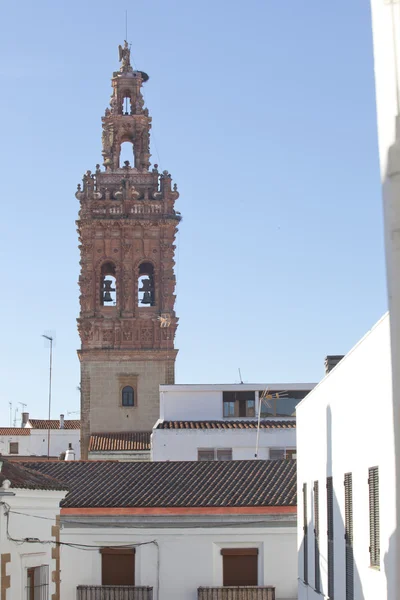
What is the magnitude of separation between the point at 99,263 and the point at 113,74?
950cm

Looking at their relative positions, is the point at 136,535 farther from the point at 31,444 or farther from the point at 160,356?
the point at 31,444

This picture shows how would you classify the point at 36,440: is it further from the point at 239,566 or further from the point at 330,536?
the point at 330,536

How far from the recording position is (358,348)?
13922mm

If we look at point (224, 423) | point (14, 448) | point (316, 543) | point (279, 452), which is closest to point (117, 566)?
point (316, 543)

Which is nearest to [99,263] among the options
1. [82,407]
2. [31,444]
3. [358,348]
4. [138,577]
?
[82,407]

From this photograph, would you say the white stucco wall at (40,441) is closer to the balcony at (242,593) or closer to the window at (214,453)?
the window at (214,453)

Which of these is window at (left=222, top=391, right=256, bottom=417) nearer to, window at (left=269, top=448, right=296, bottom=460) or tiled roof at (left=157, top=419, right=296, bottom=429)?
tiled roof at (left=157, top=419, right=296, bottom=429)

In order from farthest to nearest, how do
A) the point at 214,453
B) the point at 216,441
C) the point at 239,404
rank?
the point at 239,404, the point at 216,441, the point at 214,453

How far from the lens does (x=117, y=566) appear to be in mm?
28391

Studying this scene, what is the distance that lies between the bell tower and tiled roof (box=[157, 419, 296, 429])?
5915 millimetres

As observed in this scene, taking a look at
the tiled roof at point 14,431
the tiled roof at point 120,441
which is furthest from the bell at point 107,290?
the tiled roof at point 14,431

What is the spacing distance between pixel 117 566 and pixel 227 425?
17.9 metres

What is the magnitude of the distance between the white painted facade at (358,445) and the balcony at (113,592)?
8.36 metres

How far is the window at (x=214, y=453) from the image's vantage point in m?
44.3
